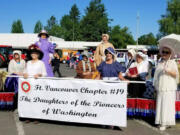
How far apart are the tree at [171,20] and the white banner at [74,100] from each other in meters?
50.7

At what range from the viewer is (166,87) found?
5.04 metres

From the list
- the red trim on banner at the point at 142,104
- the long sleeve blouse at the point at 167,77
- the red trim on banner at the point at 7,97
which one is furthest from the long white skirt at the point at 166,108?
the red trim on banner at the point at 7,97

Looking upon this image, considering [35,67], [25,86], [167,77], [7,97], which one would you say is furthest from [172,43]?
[7,97]

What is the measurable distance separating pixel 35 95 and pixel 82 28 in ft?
287

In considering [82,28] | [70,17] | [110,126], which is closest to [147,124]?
[110,126]

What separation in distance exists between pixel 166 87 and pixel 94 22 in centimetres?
8355

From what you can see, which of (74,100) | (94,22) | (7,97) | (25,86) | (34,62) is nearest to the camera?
(74,100)

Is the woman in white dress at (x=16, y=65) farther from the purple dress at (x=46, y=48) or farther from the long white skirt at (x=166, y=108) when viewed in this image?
the long white skirt at (x=166, y=108)

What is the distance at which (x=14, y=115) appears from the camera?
6238 millimetres

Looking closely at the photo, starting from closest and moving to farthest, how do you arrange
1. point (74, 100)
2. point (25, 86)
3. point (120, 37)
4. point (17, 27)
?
point (74, 100)
point (25, 86)
point (120, 37)
point (17, 27)

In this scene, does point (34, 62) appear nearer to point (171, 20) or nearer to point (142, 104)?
point (142, 104)

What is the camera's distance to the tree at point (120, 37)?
79438mm

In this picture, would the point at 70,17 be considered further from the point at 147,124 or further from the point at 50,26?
the point at 147,124

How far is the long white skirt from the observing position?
5.06 metres
